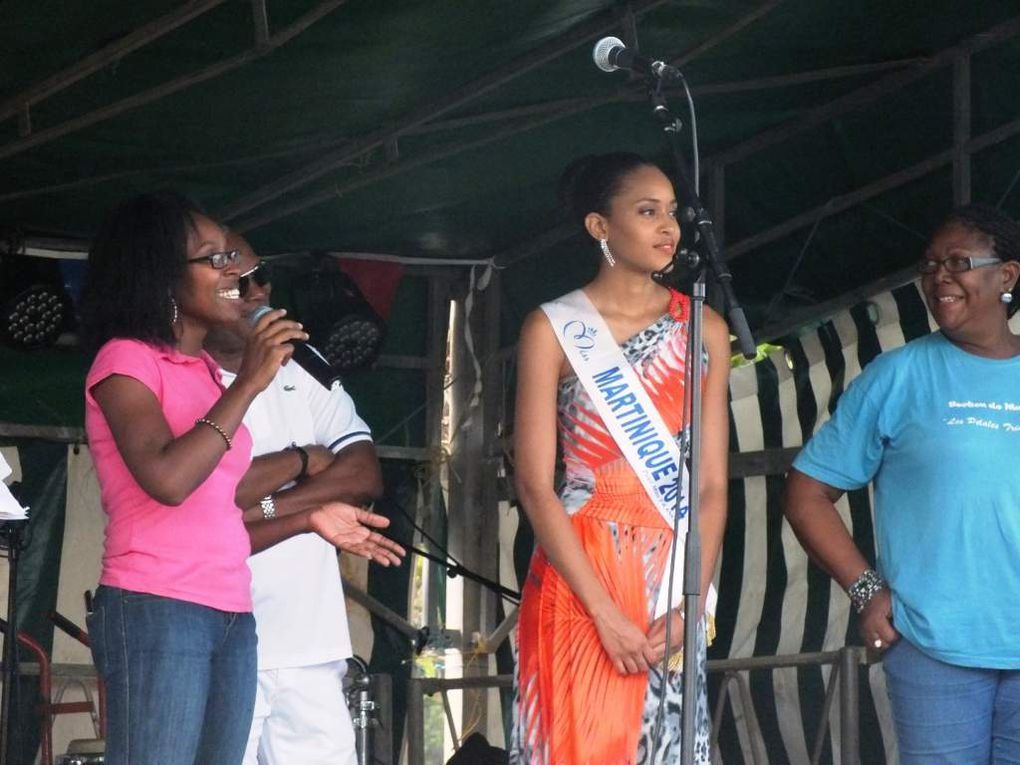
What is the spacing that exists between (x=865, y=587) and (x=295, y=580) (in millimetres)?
1408

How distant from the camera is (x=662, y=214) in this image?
4016 mm

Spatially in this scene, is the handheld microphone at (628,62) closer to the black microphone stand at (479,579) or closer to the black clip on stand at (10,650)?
the black clip on stand at (10,650)

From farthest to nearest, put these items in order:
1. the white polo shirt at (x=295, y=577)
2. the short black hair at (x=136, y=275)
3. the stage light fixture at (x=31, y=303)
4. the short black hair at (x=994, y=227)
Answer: the stage light fixture at (x=31, y=303), the white polo shirt at (x=295, y=577), the short black hair at (x=994, y=227), the short black hair at (x=136, y=275)

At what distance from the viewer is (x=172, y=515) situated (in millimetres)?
3123

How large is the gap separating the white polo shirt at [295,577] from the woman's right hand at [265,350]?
0.74m

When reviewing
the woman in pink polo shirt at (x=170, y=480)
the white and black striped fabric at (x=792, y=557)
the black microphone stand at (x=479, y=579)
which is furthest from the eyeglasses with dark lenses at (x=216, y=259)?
the black microphone stand at (x=479, y=579)

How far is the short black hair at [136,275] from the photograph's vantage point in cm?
327

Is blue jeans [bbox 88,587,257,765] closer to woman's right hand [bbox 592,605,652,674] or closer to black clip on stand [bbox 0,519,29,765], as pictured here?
woman's right hand [bbox 592,605,652,674]

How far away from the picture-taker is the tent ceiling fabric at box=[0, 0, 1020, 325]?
5.00m

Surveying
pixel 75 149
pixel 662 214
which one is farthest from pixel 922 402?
pixel 75 149

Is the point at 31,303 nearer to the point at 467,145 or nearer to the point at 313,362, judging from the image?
the point at 467,145

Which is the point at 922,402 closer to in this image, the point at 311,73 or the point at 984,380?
the point at 984,380

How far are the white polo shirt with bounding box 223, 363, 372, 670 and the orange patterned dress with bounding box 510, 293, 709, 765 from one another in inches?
21.5

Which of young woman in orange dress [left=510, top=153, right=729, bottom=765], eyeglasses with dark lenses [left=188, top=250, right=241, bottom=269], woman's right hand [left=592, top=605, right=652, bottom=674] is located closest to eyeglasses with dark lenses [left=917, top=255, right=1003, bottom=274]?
young woman in orange dress [left=510, top=153, right=729, bottom=765]
